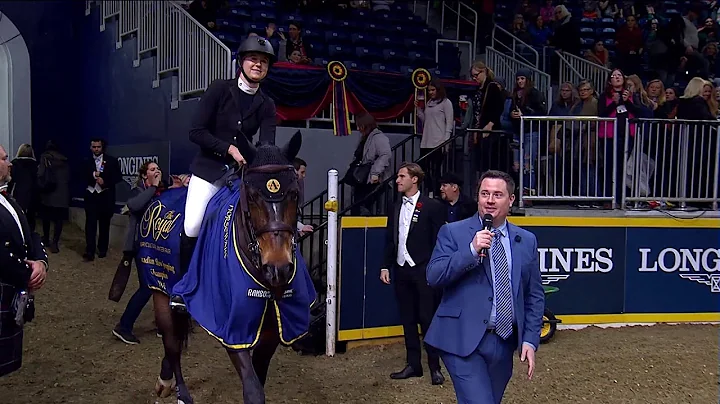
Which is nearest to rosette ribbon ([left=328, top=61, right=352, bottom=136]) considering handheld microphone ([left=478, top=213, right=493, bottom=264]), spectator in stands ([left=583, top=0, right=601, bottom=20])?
handheld microphone ([left=478, top=213, right=493, bottom=264])

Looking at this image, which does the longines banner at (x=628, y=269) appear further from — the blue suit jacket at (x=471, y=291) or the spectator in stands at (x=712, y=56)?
the spectator in stands at (x=712, y=56)

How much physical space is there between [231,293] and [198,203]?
3.73 feet

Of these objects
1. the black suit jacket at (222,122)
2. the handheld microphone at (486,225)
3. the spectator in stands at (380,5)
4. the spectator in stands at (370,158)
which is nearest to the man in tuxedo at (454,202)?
the spectator in stands at (370,158)

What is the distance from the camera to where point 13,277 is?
429 centimetres

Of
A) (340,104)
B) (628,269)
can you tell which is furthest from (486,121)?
(628,269)

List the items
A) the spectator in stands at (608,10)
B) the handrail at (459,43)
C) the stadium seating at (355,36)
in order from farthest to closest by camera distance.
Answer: the spectator in stands at (608,10) → the handrail at (459,43) → the stadium seating at (355,36)

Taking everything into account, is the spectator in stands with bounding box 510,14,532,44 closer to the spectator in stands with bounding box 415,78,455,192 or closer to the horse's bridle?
the spectator in stands with bounding box 415,78,455,192

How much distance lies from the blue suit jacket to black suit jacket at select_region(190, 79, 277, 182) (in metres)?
1.74

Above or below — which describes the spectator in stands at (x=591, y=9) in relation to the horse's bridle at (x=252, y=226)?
above

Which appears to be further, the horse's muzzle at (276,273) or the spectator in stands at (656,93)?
the spectator in stands at (656,93)

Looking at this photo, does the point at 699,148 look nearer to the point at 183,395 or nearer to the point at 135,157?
the point at 183,395

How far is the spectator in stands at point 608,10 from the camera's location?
58.4 feet

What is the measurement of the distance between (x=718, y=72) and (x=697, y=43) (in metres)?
0.75

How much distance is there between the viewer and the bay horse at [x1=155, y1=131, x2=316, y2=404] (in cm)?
408
